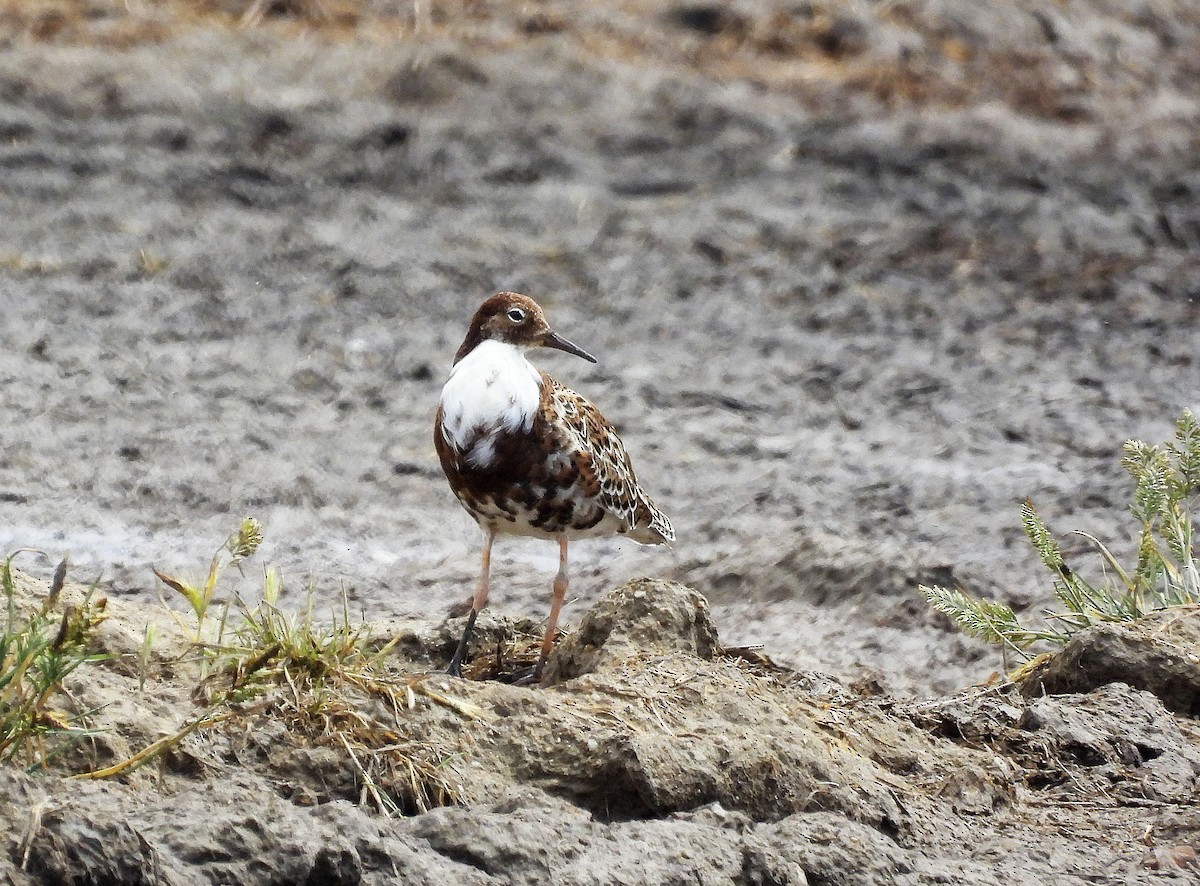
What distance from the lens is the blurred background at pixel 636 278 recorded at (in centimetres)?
830

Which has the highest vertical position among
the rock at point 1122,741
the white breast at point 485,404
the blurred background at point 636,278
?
the white breast at point 485,404

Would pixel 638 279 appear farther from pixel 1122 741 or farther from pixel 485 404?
pixel 1122 741

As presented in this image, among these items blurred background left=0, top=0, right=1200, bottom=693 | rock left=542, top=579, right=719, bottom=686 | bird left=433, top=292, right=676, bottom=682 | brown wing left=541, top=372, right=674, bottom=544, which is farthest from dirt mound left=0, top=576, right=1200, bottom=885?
blurred background left=0, top=0, right=1200, bottom=693

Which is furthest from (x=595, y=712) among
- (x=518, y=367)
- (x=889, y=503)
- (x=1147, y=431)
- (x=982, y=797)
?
(x=1147, y=431)

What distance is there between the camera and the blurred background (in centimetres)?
830

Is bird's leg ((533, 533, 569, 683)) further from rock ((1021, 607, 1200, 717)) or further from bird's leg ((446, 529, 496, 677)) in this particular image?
rock ((1021, 607, 1200, 717))

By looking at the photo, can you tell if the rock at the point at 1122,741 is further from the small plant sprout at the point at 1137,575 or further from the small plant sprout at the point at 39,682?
the small plant sprout at the point at 39,682

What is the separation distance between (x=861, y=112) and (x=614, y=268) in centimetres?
275

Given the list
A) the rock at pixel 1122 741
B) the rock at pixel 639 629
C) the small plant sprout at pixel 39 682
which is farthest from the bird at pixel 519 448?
the small plant sprout at pixel 39 682

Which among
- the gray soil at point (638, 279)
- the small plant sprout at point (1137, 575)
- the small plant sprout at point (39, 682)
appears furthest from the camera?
the gray soil at point (638, 279)

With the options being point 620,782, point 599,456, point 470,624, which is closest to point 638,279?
point 599,456

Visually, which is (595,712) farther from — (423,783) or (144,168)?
(144,168)

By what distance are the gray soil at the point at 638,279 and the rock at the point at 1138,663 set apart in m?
0.76

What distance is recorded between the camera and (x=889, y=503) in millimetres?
8977
